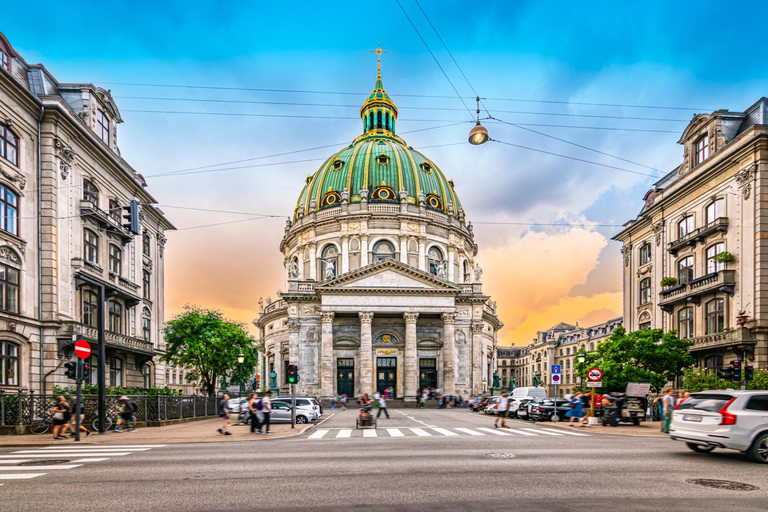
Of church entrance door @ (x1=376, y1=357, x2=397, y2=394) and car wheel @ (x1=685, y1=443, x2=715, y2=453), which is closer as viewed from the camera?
car wheel @ (x1=685, y1=443, x2=715, y2=453)

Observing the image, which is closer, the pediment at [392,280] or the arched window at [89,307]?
the arched window at [89,307]

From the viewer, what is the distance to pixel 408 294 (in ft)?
229

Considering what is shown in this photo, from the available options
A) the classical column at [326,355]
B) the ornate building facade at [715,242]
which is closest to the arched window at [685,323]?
the ornate building facade at [715,242]

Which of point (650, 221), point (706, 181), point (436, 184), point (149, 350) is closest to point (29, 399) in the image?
point (149, 350)

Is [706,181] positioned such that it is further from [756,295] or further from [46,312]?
[46,312]

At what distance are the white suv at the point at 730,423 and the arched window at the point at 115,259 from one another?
111 feet

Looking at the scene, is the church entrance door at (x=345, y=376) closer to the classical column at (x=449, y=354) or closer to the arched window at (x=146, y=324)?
the classical column at (x=449, y=354)

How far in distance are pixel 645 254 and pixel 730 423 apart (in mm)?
40747

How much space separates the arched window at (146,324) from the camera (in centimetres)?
4619

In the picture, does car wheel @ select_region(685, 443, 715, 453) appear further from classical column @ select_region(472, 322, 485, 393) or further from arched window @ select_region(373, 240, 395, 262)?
arched window @ select_region(373, 240, 395, 262)

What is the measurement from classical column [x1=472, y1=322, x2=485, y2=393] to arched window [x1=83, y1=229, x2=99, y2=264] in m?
46.0

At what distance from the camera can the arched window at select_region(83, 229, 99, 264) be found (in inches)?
1416

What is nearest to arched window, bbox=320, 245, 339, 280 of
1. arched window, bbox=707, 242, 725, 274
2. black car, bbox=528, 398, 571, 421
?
arched window, bbox=707, 242, 725, 274

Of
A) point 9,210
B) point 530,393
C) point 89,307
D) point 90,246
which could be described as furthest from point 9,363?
point 530,393
